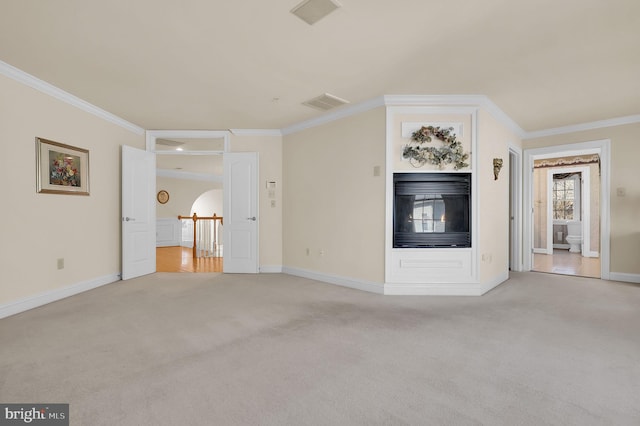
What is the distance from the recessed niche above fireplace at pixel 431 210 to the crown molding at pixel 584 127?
2605mm

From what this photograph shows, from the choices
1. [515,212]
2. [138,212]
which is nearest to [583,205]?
[515,212]

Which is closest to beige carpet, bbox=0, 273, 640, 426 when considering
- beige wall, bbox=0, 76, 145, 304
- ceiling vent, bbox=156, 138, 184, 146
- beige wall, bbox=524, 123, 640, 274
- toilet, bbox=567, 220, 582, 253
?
beige wall, bbox=0, 76, 145, 304

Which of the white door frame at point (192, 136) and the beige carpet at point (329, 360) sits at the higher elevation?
the white door frame at point (192, 136)

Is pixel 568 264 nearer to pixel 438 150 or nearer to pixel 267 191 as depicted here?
pixel 438 150

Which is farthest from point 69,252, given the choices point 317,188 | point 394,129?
point 394,129

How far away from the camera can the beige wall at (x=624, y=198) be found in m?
4.96

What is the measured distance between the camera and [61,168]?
158 inches

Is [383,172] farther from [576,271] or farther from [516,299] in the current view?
[576,271]

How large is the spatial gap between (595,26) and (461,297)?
299 centimetres

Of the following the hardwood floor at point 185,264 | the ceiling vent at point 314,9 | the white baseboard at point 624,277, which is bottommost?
the hardwood floor at point 185,264

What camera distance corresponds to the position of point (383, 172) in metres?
4.32

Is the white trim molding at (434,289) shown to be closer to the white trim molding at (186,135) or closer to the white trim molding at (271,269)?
the white trim molding at (271,269)

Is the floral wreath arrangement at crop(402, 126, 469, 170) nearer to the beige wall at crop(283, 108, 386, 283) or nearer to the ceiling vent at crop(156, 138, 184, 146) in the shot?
the beige wall at crop(283, 108, 386, 283)

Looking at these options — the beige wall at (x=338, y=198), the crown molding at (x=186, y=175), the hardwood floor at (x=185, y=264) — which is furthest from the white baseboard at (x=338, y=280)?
the crown molding at (x=186, y=175)
